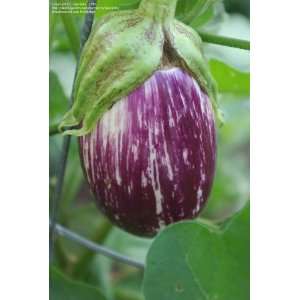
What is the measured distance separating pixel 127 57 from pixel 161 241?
187 millimetres

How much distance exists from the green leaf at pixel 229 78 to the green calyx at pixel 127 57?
79mm

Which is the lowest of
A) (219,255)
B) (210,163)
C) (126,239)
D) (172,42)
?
(126,239)

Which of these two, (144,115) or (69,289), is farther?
(69,289)

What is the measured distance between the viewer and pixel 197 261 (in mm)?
1026

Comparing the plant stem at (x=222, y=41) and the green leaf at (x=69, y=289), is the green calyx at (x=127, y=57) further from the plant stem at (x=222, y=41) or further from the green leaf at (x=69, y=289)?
the green leaf at (x=69, y=289)

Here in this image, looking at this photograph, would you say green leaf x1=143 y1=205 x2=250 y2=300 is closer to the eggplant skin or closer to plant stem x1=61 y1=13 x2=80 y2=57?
the eggplant skin

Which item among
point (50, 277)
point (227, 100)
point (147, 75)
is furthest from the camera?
point (227, 100)

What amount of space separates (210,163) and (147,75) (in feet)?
0.36

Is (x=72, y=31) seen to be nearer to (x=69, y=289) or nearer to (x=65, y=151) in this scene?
(x=65, y=151)

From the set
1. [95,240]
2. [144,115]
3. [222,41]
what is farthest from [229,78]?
[95,240]

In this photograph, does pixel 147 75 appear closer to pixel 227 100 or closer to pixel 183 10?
pixel 183 10

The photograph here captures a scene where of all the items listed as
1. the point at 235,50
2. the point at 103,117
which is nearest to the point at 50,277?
the point at 103,117

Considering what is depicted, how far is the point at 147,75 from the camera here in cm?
96

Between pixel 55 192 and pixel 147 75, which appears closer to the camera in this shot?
pixel 147 75
